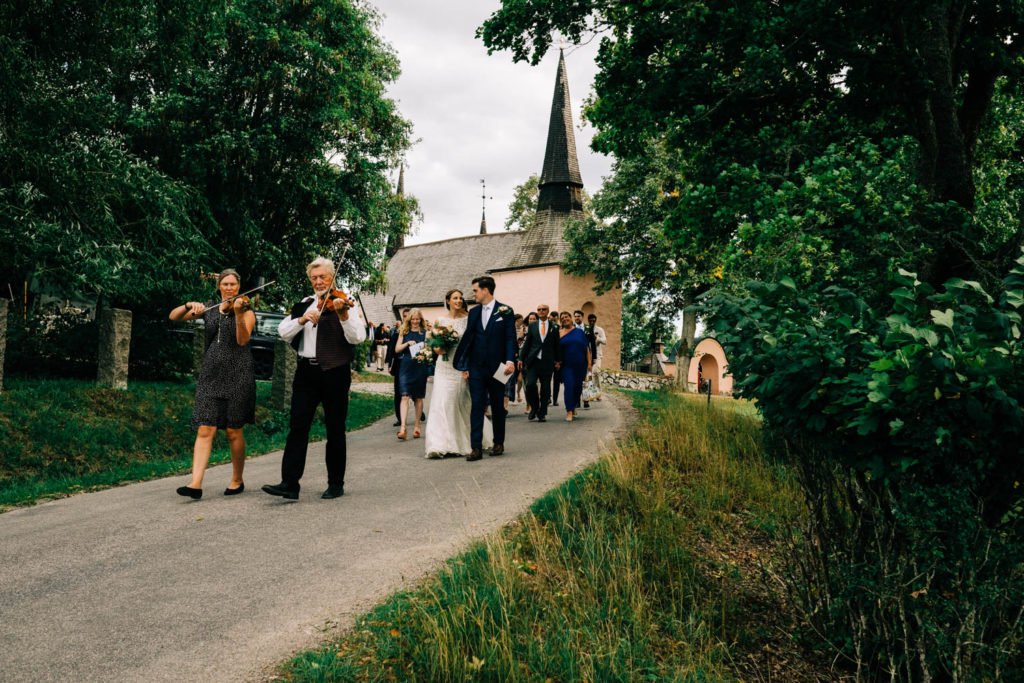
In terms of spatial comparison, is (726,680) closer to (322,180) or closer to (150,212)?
(150,212)

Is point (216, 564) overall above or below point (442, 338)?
below

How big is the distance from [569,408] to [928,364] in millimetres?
10233

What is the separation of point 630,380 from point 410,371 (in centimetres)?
2380

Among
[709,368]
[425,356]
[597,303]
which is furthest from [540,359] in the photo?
[709,368]

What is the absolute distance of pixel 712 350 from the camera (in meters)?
44.2

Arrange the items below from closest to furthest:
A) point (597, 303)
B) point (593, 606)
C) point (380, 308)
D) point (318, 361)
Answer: point (593, 606) → point (318, 361) → point (597, 303) → point (380, 308)

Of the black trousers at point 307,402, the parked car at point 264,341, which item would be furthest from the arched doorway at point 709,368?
the black trousers at point 307,402

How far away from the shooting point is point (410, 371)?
36.4ft

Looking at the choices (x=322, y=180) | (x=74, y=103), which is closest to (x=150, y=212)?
(x=74, y=103)

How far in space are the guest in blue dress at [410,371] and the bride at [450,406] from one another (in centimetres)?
151

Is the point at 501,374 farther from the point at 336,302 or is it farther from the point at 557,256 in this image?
the point at 557,256

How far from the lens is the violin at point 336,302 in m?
6.13

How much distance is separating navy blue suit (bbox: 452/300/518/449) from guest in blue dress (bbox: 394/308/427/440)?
1974 mm

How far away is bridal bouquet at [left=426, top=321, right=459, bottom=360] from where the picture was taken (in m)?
9.12
